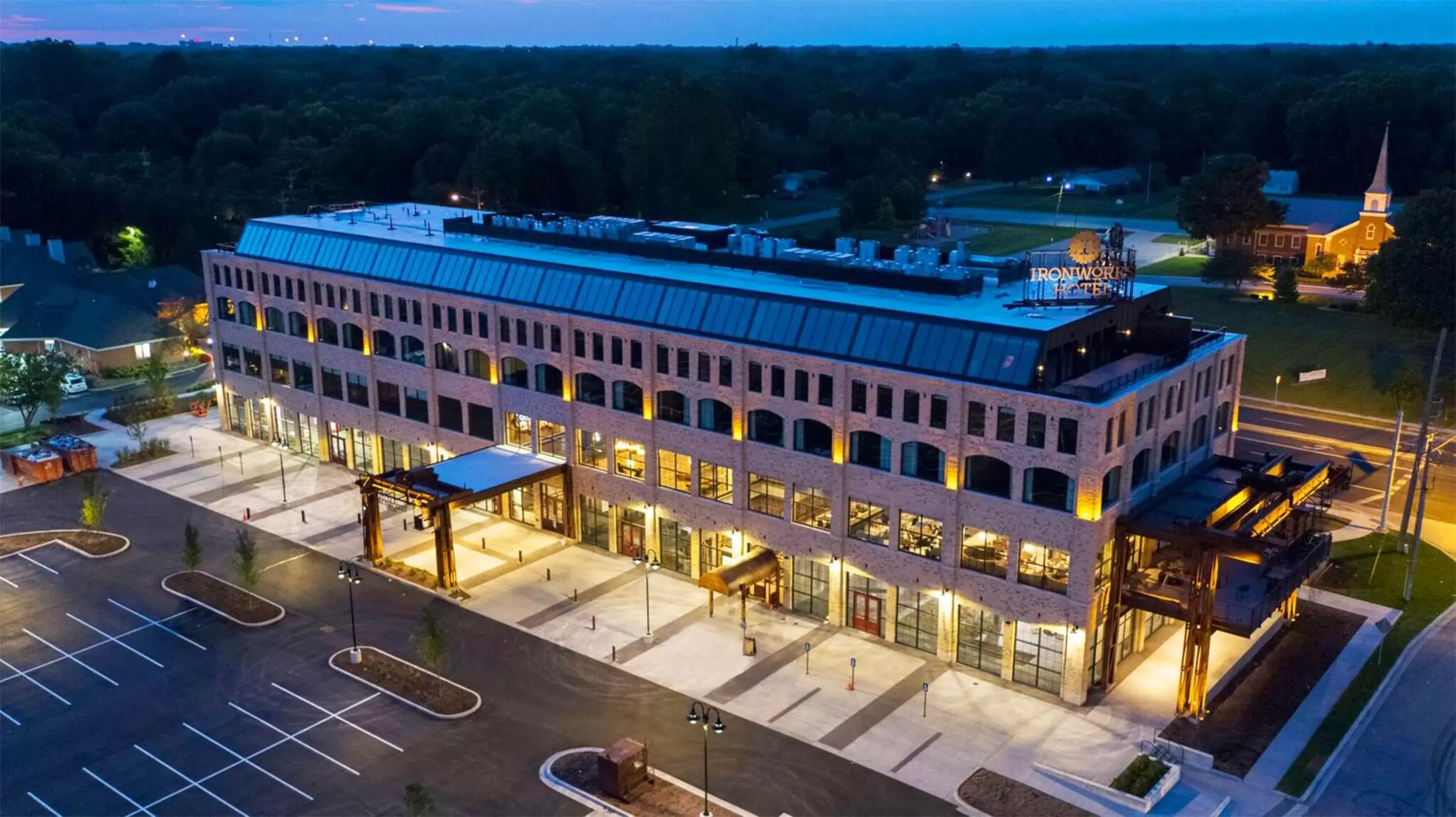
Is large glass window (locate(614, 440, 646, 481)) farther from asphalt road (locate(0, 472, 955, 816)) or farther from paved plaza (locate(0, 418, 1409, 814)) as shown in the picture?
asphalt road (locate(0, 472, 955, 816))

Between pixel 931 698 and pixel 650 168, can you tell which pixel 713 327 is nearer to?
pixel 931 698

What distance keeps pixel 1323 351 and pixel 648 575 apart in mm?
76181

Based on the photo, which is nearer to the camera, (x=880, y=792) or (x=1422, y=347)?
(x=880, y=792)

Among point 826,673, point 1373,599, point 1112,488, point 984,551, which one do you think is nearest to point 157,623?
point 826,673

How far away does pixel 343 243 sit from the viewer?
8225 centimetres

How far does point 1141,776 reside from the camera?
45688mm

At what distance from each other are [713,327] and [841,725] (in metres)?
22.5

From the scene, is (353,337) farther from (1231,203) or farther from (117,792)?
(1231,203)

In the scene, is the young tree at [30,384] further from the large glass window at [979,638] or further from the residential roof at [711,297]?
the large glass window at [979,638]

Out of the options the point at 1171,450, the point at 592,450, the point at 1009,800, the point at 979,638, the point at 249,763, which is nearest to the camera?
the point at 1009,800

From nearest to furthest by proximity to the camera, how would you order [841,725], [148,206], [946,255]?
1. [841,725]
2. [946,255]
3. [148,206]

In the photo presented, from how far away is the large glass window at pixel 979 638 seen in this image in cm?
5506

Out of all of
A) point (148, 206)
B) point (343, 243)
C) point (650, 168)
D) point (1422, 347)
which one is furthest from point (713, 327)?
point (148, 206)

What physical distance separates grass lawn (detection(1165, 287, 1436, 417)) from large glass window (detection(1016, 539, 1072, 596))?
56370 mm
